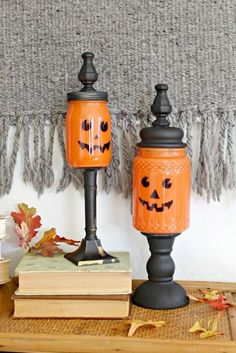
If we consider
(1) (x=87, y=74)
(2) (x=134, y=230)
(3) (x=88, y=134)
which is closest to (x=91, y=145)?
(3) (x=88, y=134)

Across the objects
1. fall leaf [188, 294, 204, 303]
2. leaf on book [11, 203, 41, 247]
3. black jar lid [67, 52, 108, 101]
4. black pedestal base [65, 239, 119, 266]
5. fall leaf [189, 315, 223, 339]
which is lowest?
fall leaf [189, 315, 223, 339]

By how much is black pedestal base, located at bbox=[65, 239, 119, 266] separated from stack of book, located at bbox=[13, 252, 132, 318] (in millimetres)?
35

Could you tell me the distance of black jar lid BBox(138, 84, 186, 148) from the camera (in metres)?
1.09

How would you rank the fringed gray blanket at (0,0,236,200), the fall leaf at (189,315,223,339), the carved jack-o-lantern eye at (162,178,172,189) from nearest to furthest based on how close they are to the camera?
the fall leaf at (189,315,223,339), the carved jack-o-lantern eye at (162,178,172,189), the fringed gray blanket at (0,0,236,200)

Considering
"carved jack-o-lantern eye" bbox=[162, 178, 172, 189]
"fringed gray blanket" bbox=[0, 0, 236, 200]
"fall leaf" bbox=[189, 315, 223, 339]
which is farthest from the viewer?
"fringed gray blanket" bbox=[0, 0, 236, 200]

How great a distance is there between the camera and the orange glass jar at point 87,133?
1.11 meters

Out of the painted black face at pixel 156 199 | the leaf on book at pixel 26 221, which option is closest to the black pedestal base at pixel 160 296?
the painted black face at pixel 156 199

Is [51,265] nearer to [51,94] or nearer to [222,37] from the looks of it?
[51,94]

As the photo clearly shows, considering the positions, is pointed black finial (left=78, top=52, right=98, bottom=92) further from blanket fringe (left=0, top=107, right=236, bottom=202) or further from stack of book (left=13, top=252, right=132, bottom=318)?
stack of book (left=13, top=252, right=132, bottom=318)

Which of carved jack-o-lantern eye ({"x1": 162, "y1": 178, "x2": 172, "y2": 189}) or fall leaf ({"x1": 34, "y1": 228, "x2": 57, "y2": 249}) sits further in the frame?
fall leaf ({"x1": 34, "y1": 228, "x2": 57, "y2": 249})

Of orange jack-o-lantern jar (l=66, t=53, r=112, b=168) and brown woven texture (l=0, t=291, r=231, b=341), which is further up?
orange jack-o-lantern jar (l=66, t=53, r=112, b=168)

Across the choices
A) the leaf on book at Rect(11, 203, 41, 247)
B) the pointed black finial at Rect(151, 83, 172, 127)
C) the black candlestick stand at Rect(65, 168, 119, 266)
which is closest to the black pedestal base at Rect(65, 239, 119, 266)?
the black candlestick stand at Rect(65, 168, 119, 266)

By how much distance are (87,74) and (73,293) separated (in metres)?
0.37

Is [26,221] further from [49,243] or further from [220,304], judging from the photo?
[220,304]
